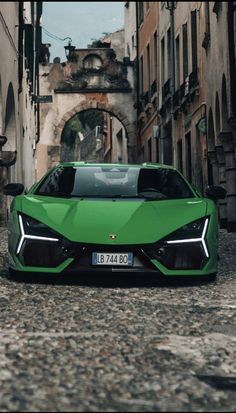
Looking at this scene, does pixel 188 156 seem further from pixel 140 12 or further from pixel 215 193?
pixel 215 193

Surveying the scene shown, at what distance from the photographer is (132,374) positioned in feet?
13.6

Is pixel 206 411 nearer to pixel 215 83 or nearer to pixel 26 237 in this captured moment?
pixel 26 237

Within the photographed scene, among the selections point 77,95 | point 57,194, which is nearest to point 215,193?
point 57,194

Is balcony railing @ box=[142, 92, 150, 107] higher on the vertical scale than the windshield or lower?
higher

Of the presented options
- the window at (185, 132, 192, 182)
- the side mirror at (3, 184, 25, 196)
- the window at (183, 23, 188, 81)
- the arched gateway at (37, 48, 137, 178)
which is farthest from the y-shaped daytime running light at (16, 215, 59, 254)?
the arched gateway at (37, 48, 137, 178)

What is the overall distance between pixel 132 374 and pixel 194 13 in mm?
20798

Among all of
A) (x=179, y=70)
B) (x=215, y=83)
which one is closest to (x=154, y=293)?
(x=215, y=83)

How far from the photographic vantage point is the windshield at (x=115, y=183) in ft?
27.9

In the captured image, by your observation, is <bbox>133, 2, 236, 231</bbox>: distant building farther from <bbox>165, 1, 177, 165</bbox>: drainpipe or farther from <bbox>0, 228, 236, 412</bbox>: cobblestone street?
<bbox>0, 228, 236, 412</bbox>: cobblestone street

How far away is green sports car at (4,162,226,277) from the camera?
7484mm

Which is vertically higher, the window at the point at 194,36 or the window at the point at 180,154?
the window at the point at 194,36

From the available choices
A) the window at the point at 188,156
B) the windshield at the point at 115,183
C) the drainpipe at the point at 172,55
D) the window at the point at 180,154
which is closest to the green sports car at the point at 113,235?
the windshield at the point at 115,183

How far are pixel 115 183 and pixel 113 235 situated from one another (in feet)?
4.31

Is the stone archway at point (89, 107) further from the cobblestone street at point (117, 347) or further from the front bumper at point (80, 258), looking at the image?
the front bumper at point (80, 258)
